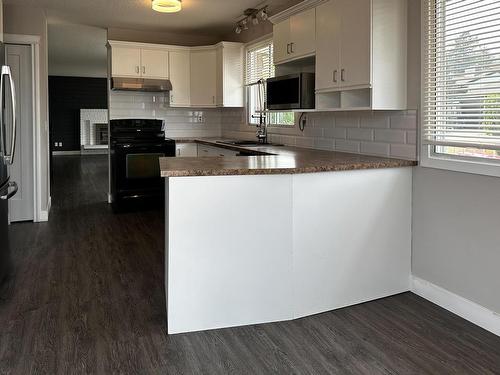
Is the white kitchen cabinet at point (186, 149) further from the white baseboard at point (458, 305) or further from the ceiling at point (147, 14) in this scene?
the white baseboard at point (458, 305)

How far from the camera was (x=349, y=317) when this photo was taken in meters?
2.87

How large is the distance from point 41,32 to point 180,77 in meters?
1.75

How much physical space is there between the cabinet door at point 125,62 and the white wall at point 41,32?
0.82 m

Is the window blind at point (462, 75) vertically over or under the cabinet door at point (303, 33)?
under

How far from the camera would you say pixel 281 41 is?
432cm

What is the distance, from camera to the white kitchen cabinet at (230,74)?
243 inches

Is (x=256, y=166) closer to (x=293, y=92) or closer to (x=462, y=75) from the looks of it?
(x=462, y=75)

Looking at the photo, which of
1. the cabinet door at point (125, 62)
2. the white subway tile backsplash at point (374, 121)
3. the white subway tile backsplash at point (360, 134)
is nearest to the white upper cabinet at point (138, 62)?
the cabinet door at point (125, 62)

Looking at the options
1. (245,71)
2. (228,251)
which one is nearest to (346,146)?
(228,251)

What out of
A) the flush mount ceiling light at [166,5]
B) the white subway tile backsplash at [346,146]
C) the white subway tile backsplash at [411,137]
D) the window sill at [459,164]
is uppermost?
the flush mount ceiling light at [166,5]

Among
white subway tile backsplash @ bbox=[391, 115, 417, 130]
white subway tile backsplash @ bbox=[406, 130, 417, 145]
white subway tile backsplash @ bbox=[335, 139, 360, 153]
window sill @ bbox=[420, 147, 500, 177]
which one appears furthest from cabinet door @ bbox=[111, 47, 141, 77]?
window sill @ bbox=[420, 147, 500, 177]

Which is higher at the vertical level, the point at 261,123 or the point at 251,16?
the point at 251,16

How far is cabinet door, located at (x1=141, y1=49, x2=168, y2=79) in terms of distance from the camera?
6.27 metres

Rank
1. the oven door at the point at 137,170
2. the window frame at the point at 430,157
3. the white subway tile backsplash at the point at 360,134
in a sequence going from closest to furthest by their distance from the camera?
1. the window frame at the point at 430,157
2. the white subway tile backsplash at the point at 360,134
3. the oven door at the point at 137,170
